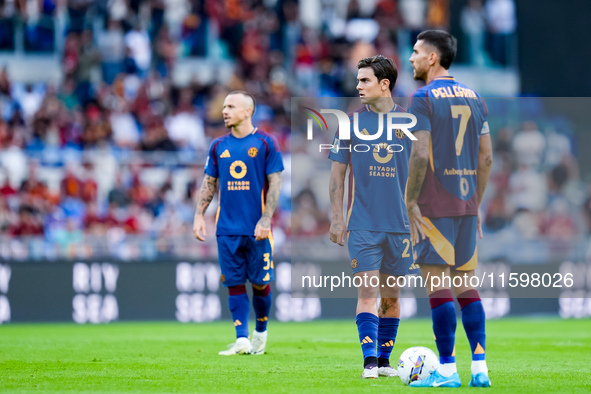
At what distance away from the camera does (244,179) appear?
941 centimetres

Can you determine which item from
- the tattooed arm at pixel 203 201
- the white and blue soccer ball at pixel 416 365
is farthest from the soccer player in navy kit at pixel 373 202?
the tattooed arm at pixel 203 201

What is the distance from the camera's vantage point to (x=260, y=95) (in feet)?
66.0

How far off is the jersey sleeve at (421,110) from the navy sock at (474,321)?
1.20 meters

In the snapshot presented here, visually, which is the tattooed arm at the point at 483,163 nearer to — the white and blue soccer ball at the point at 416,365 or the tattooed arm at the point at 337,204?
the tattooed arm at the point at 337,204

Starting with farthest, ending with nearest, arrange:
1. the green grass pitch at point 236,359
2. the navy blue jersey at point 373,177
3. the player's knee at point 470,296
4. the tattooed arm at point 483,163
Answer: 1. the navy blue jersey at point 373,177
2. the green grass pitch at point 236,359
3. the tattooed arm at point 483,163
4. the player's knee at point 470,296

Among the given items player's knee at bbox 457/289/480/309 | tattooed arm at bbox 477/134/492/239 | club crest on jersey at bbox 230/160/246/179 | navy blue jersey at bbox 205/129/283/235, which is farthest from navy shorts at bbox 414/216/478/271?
club crest on jersey at bbox 230/160/246/179

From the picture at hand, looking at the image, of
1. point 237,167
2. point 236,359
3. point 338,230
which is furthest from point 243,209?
point 338,230

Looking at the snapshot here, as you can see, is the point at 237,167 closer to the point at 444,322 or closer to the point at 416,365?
the point at 416,365

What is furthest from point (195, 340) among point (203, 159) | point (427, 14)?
point (427, 14)

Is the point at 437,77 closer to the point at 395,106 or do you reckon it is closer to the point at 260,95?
the point at 395,106


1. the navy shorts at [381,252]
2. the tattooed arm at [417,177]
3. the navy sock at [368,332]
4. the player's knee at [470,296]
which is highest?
the tattooed arm at [417,177]

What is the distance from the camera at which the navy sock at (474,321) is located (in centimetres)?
638

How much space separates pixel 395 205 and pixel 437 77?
1.23 m

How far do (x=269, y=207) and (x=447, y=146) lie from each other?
322 centimetres
